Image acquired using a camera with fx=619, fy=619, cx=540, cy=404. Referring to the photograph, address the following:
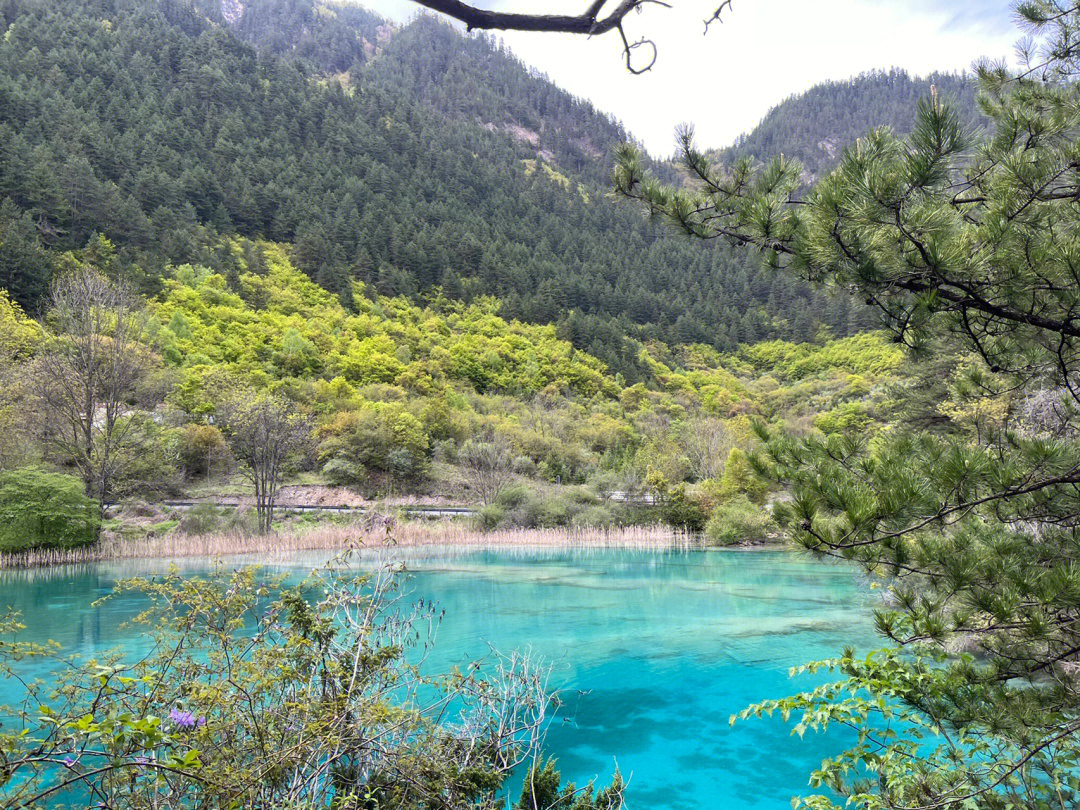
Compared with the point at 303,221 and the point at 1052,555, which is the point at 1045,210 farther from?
the point at 303,221

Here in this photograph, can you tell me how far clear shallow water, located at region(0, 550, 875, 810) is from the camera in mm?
5316

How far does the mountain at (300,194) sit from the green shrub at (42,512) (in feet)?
60.5

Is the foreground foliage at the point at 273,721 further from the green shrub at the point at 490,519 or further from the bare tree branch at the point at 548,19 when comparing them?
the green shrub at the point at 490,519

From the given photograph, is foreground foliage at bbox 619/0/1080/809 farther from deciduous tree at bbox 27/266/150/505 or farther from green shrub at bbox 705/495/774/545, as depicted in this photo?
green shrub at bbox 705/495/774/545

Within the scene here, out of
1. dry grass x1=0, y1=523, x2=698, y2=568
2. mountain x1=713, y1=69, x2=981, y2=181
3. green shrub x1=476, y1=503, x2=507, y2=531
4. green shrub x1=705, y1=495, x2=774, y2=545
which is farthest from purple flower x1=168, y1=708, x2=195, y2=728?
mountain x1=713, y1=69, x2=981, y2=181

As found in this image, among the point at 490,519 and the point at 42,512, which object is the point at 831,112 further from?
the point at 42,512

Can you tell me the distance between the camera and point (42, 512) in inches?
521

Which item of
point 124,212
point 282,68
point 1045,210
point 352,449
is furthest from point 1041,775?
point 282,68

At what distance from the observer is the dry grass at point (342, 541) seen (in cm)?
1430

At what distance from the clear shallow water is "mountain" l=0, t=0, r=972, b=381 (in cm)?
1601

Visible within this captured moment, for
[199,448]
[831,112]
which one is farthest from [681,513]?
[831,112]

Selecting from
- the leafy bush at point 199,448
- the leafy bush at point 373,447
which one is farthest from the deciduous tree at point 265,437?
the leafy bush at point 373,447

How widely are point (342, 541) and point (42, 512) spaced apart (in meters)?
6.39

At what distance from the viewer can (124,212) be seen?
113 feet
